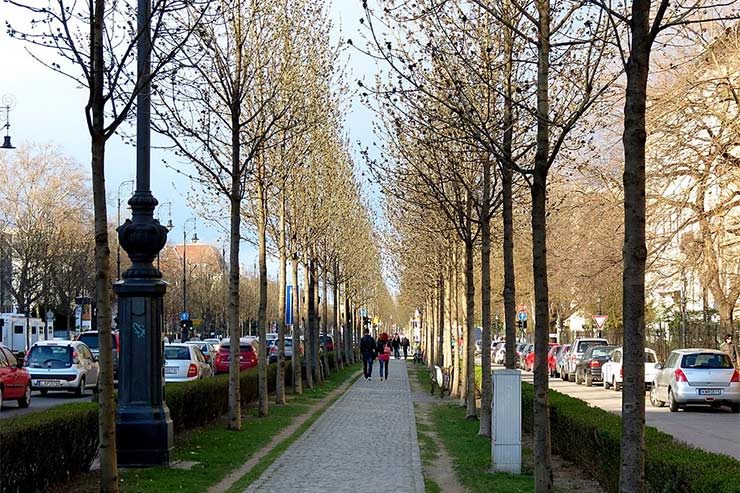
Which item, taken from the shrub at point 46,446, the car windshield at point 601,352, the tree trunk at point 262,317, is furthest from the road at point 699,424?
the shrub at point 46,446

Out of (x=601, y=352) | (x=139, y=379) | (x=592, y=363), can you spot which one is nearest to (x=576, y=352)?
(x=601, y=352)

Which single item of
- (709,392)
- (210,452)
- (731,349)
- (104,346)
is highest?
(104,346)

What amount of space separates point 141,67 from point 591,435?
24.0 ft

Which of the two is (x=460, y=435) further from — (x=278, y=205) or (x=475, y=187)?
(x=278, y=205)

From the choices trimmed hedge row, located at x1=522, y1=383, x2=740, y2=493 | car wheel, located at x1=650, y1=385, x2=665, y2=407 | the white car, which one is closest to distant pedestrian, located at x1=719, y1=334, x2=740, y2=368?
the white car

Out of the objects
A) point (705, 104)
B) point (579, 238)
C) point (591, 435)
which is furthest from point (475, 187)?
point (579, 238)

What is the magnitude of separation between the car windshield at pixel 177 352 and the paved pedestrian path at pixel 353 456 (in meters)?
6.76

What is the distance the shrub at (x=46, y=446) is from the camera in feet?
34.3

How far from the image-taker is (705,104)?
28594 mm

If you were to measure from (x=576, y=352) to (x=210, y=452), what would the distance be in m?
34.7

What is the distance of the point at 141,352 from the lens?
1397 cm

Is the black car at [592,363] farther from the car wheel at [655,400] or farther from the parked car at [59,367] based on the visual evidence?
the parked car at [59,367]

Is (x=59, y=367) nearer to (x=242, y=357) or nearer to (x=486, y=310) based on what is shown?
(x=242, y=357)

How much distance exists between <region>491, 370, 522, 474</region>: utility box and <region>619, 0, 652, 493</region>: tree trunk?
717cm
